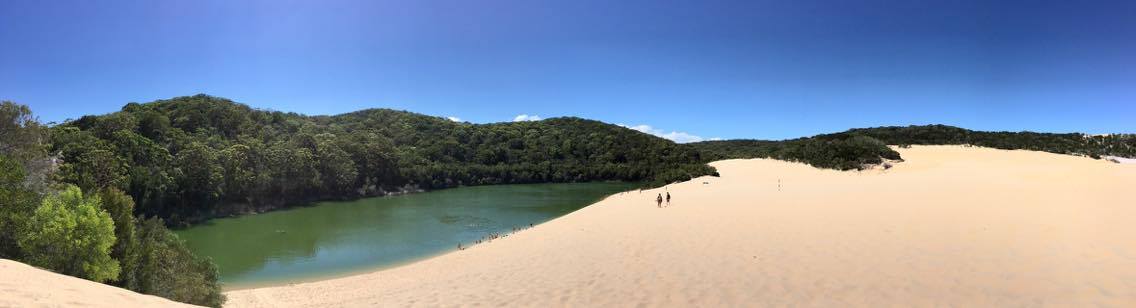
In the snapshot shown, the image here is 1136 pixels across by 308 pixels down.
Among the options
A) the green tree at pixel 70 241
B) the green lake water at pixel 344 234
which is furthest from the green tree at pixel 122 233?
the green lake water at pixel 344 234

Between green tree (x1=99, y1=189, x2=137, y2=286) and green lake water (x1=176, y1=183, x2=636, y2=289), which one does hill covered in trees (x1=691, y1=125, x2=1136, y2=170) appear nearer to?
green lake water (x1=176, y1=183, x2=636, y2=289)

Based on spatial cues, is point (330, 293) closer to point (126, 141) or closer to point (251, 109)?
point (126, 141)

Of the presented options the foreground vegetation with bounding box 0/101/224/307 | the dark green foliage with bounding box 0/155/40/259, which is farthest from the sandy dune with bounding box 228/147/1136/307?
the dark green foliage with bounding box 0/155/40/259

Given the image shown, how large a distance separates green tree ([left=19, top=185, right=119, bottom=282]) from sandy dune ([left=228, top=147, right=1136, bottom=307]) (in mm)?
4230

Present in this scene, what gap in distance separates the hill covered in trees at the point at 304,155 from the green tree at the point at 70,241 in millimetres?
12425

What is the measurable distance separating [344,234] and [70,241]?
2185 cm

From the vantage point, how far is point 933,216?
572 inches

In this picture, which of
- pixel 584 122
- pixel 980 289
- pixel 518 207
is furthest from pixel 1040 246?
pixel 584 122

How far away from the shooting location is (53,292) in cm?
638

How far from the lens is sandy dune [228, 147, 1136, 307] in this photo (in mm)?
7938

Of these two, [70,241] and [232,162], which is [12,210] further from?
[232,162]

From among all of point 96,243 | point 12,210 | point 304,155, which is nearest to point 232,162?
point 304,155

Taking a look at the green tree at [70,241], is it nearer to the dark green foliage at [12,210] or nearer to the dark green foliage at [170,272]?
the dark green foliage at [12,210]

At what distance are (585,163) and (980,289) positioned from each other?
82497 mm
